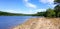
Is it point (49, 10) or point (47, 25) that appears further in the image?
point (49, 10)

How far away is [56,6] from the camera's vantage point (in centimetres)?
1731

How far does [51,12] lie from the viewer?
57.9ft

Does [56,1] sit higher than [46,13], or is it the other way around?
[56,1]

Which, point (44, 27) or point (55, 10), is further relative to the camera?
point (55, 10)

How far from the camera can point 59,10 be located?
691 inches

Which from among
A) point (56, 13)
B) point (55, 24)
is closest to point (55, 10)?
point (56, 13)

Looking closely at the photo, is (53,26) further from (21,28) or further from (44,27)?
(21,28)

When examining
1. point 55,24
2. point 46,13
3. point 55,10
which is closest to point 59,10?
point 55,10

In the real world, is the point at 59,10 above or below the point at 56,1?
below

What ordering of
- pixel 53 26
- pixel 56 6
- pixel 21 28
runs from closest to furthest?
pixel 53 26 → pixel 21 28 → pixel 56 6

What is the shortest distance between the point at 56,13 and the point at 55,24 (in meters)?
6.27

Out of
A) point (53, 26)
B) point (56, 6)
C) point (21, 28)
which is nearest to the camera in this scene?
point (53, 26)

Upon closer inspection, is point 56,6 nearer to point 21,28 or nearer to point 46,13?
point 46,13

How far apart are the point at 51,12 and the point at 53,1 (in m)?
1.38
